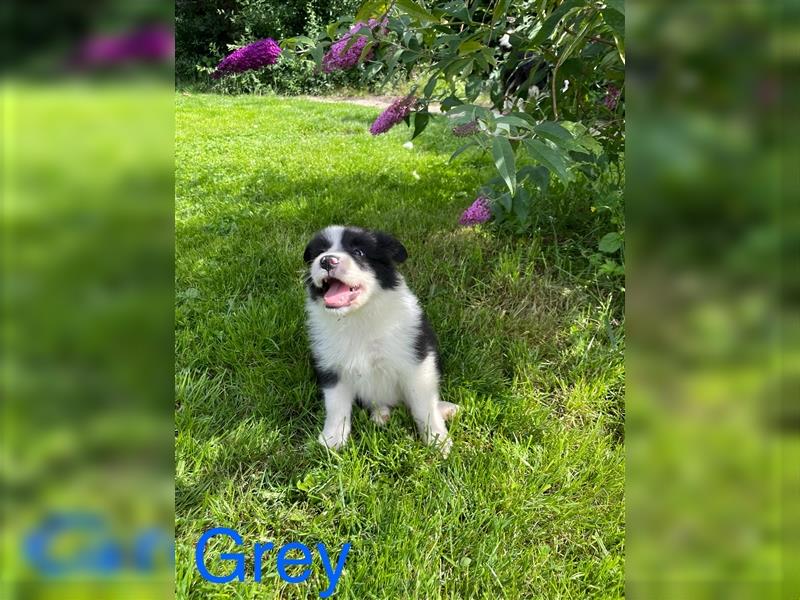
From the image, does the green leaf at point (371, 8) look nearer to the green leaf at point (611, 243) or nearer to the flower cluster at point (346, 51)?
the flower cluster at point (346, 51)

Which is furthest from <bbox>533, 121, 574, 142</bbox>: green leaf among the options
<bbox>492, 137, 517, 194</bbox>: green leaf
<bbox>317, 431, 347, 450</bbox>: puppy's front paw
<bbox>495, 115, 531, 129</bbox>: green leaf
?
<bbox>317, 431, 347, 450</bbox>: puppy's front paw

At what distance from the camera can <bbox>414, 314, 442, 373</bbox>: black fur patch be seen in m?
2.21

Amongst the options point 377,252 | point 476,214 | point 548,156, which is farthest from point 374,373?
point 548,156

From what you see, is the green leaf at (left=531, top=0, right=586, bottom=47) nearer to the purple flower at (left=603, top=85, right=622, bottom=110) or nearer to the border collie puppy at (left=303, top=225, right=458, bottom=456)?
the purple flower at (left=603, top=85, right=622, bottom=110)

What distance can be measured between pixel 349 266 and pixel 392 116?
2.92 ft

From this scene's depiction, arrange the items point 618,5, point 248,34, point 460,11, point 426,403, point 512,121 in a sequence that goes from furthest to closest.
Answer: point 248,34, point 426,403, point 460,11, point 512,121, point 618,5

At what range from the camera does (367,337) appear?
7.37ft

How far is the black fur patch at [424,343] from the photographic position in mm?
2215

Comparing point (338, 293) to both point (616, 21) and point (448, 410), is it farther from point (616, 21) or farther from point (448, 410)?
point (616, 21)
